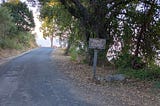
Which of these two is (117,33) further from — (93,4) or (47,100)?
(47,100)

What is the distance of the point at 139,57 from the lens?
21750 millimetres

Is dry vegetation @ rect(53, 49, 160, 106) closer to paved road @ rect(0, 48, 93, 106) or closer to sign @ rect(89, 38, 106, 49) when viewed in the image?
paved road @ rect(0, 48, 93, 106)

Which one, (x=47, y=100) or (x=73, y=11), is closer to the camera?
(x=47, y=100)

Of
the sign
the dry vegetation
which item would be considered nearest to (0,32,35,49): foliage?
the sign

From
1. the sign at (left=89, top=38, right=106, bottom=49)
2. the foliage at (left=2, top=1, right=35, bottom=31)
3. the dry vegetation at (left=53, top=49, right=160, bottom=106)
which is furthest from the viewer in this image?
the foliage at (left=2, top=1, right=35, bottom=31)

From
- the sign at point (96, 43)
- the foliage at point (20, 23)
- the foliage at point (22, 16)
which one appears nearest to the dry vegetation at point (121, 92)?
the sign at point (96, 43)

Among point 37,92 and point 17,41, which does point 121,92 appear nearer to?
point 37,92

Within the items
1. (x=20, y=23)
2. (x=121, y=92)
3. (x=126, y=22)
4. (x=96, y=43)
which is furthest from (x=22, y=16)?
(x=121, y=92)

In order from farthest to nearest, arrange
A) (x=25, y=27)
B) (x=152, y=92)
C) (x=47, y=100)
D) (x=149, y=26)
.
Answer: (x=25, y=27) < (x=149, y=26) < (x=152, y=92) < (x=47, y=100)

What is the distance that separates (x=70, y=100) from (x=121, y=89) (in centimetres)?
345

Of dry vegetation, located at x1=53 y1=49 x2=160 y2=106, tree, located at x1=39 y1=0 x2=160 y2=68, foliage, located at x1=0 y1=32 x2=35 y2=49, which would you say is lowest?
dry vegetation, located at x1=53 y1=49 x2=160 y2=106

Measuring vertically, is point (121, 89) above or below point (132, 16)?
below

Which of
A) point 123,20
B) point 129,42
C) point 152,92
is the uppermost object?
point 123,20

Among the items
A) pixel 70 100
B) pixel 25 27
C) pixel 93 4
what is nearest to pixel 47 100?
pixel 70 100
